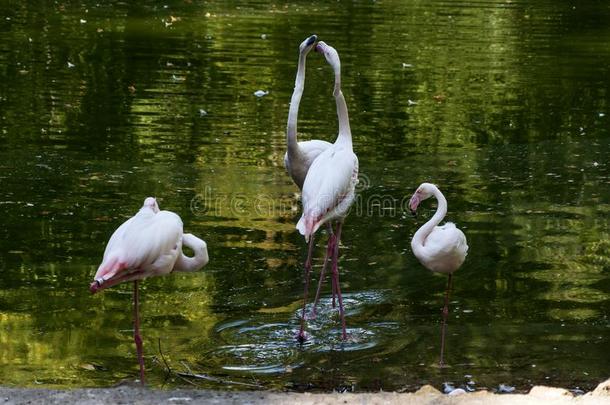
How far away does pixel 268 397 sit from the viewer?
5.14 m

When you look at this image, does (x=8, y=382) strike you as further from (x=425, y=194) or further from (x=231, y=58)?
(x=231, y=58)

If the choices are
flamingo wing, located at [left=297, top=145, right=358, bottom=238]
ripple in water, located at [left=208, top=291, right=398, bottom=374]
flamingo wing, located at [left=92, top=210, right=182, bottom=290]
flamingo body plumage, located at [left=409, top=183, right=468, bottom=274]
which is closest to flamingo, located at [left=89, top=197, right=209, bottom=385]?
flamingo wing, located at [left=92, top=210, right=182, bottom=290]

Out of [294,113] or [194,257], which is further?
[294,113]

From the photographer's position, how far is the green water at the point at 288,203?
611cm

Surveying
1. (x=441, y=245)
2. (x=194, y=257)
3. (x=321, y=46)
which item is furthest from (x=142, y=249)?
(x=321, y=46)

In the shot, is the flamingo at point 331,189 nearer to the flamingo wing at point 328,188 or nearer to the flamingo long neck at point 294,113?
the flamingo wing at point 328,188

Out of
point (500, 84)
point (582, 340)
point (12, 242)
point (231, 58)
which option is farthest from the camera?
point (231, 58)

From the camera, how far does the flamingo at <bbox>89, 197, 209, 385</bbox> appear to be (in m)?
5.52

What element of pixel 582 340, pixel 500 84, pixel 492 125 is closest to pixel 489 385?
pixel 582 340

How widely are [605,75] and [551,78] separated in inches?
33.8

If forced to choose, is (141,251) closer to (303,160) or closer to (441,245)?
(441,245)

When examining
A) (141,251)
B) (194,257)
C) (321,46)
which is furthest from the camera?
(321,46)

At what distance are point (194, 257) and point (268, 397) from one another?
3.59 ft

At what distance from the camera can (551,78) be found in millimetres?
15539
